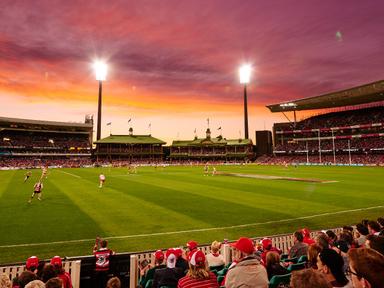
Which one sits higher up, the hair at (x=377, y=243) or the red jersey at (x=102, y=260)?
the hair at (x=377, y=243)

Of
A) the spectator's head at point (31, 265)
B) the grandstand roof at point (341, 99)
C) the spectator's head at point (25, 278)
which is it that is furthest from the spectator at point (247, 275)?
the grandstand roof at point (341, 99)

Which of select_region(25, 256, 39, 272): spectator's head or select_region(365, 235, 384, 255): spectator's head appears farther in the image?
select_region(25, 256, 39, 272): spectator's head

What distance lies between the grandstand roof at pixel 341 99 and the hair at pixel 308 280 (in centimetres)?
8712

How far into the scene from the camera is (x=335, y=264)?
3.72m

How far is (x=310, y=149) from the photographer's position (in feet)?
346

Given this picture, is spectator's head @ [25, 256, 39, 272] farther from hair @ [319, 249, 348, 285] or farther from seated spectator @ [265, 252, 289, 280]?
hair @ [319, 249, 348, 285]

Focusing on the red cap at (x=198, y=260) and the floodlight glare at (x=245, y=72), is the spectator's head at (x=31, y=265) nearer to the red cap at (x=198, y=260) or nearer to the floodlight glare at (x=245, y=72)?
the red cap at (x=198, y=260)

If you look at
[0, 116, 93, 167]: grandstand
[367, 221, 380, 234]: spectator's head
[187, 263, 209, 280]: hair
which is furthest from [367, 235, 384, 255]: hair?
[0, 116, 93, 167]: grandstand

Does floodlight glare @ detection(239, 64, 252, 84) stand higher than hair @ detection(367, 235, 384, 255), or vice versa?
floodlight glare @ detection(239, 64, 252, 84)

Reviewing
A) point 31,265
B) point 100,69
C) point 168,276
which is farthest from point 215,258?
point 100,69

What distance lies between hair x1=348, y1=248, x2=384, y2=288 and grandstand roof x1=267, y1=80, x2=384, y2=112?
3407 inches

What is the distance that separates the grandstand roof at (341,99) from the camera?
80956 millimetres

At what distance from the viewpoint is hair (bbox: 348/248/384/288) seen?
2771mm

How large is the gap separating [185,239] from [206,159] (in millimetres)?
119895
